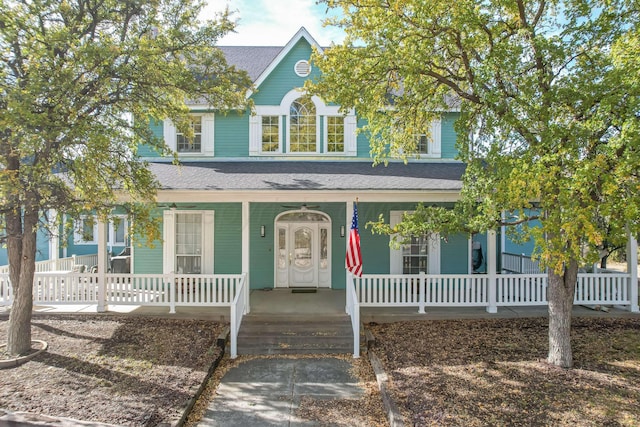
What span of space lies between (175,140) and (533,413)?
11.6m

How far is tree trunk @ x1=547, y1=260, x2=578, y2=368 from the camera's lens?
6414 mm

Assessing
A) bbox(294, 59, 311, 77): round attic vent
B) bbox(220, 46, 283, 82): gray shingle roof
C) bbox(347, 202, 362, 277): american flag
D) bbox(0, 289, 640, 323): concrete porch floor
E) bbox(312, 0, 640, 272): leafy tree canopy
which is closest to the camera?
bbox(312, 0, 640, 272): leafy tree canopy

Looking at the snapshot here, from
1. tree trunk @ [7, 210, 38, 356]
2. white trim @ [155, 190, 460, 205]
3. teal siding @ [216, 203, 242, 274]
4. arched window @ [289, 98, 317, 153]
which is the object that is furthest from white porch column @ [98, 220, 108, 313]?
arched window @ [289, 98, 317, 153]

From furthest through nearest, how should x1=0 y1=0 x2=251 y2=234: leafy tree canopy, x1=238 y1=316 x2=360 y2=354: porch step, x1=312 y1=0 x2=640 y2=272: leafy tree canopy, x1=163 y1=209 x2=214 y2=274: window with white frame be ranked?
1. x1=163 y1=209 x2=214 y2=274: window with white frame
2. x1=238 y1=316 x2=360 y2=354: porch step
3. x1=0 y1=0 x2=251 y2=234: leafy tree canopy
4. x1=312 y1=0 x2=640 y2=272: leafy tree canopy

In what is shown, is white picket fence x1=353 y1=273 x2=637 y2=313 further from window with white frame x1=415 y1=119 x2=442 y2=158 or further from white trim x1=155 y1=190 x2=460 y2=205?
window with white frame x1=415 y1=119 x2=442 y2=158

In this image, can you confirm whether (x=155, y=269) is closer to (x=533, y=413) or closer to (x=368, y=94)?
(x=368, y=94)

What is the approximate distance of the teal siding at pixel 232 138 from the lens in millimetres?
12219

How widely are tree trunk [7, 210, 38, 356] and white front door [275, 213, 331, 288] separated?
636cm

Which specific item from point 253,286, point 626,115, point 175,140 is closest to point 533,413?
point 626,115

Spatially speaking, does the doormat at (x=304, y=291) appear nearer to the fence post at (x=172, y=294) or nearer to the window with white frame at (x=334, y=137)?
the fence post at (x=172, y=294)

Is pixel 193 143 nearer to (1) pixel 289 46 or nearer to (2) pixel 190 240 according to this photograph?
(2) pixel 190 240

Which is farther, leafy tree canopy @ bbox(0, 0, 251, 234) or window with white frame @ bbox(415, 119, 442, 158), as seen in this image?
window with white frame @ bbox(415, 119, 442, 158)

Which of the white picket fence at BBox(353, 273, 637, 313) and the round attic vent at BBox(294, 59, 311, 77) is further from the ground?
the round attic vent at BBox(294, 59, 311, 77)

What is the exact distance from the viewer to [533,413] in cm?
498
